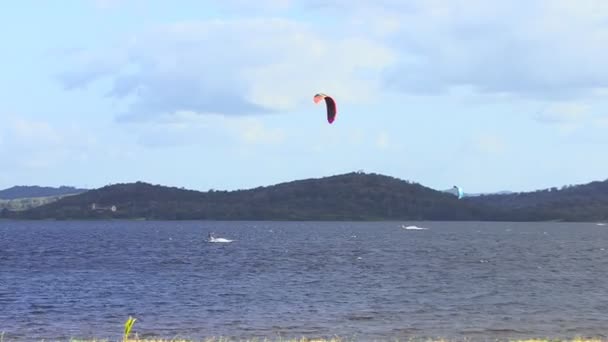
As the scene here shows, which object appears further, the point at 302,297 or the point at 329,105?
the point at 302,297

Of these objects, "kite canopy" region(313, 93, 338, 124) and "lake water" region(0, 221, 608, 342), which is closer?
"kite canopy" region(313, 93, 338, 124)

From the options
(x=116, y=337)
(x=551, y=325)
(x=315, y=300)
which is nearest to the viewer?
(x=116, y=337)

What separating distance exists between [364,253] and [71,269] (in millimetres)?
53579

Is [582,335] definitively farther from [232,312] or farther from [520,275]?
[520,275]

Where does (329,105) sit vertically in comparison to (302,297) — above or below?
above

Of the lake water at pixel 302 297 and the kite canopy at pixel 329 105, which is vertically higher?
the kite canopy at pixel 329 105

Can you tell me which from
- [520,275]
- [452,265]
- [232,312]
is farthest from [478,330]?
[452,265]

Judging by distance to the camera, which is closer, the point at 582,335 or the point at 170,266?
the point at 582,335

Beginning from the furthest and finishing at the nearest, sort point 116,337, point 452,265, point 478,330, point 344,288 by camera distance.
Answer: point 452,265 → point 344,288 → point 478,330 → point 116,337

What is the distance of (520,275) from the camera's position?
98312mm

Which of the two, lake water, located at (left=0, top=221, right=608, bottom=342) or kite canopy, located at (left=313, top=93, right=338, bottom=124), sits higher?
kite canopy, located at (left=313, top=93, right=338, bottom=124)

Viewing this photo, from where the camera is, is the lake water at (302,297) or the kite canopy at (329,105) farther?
the lake water at (302,297)

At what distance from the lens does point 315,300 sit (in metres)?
69.4

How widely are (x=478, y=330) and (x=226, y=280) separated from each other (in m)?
39.6
